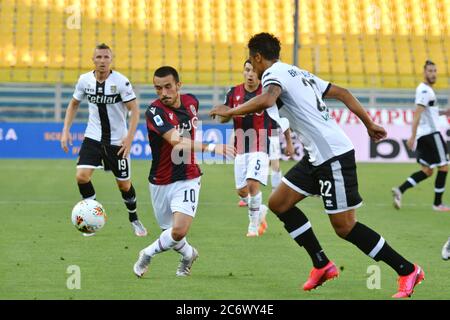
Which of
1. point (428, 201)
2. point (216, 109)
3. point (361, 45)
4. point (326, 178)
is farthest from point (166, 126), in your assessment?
point (361, 45)

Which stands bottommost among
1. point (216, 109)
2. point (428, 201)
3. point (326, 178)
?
point (428, 201)

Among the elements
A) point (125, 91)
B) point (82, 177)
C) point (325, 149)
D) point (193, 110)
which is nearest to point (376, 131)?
point (325, 149)

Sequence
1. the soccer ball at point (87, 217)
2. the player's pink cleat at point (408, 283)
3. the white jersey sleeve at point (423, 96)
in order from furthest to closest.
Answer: the white jersey sleeve at point (423, 96) → the soccer ball at point (87, 217) → the player's pink cleat at point (408, 283)

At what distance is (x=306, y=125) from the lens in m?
7.54

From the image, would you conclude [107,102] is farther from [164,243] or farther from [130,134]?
[164,243]

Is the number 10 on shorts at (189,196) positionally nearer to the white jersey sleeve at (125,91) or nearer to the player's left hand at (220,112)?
the player's left hand at (220,112)

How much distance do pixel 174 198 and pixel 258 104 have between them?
1641 millimetres

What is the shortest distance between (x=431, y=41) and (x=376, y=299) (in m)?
27.3

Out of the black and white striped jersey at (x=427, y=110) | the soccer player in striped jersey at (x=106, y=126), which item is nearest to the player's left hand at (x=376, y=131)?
the soccer player in striped jersey at (x=106, y=126)

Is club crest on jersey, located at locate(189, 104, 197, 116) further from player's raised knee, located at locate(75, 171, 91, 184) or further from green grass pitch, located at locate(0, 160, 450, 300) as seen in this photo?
player's raised knee, located at locate(75, 171, 91, 184)

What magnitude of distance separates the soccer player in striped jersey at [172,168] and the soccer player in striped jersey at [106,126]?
3.06m

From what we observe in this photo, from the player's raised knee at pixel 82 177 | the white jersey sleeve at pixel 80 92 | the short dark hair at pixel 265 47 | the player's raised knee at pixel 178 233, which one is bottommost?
the player's raised knee at pixel 178 233

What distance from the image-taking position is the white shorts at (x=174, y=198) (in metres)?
8.37
